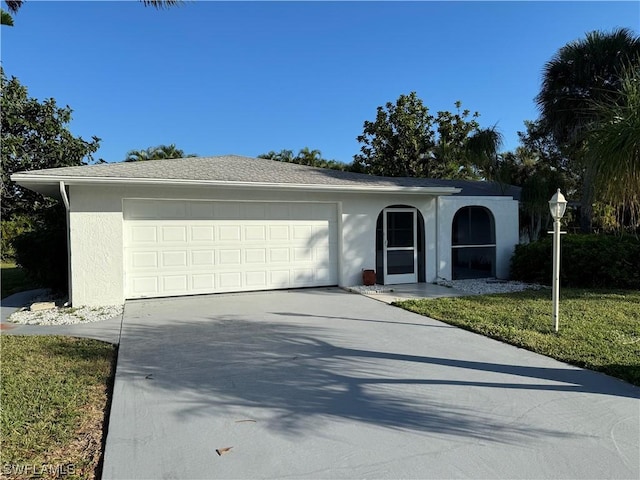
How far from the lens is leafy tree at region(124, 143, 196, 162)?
2562 centimetres

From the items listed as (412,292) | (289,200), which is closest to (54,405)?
(289,200)

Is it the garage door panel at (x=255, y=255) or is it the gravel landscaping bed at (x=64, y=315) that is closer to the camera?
the gravel landscaping bed at (x=64, y=315)

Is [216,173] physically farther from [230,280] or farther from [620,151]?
[620,151]

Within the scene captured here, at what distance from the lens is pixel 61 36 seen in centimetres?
908

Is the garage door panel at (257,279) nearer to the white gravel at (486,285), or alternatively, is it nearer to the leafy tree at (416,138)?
the white gravel at (486,285)

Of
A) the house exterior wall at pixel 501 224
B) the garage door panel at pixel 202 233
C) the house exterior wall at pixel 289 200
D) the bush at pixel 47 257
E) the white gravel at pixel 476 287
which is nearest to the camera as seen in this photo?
the house exterior wall at pixel 289 200

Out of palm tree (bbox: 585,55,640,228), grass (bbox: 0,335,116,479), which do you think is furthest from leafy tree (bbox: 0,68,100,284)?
palm tree (bbox: 585,55,640,228)

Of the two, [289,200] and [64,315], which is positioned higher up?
[289,200]

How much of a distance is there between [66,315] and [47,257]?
105 inches

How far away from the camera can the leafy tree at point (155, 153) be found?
1009 inches

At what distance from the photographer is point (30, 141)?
18.1 metres

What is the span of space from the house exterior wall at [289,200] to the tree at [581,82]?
3.57 m

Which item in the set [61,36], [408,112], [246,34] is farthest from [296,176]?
[408,112]

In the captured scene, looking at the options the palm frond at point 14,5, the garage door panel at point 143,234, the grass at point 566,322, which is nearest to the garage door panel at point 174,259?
the garage door panel at point 143,234
